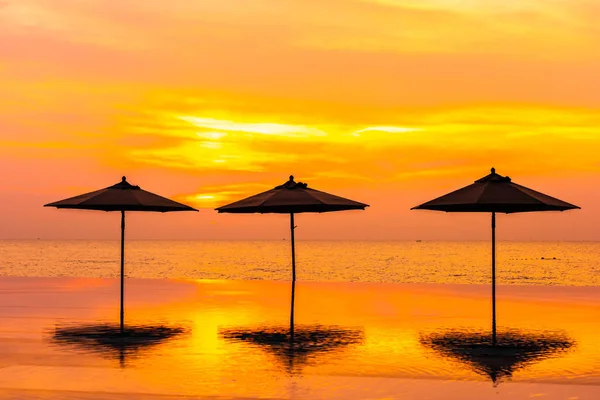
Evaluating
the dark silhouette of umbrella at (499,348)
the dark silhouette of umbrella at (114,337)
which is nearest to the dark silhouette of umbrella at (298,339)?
the dark silhouette of umbrella at (114,337)

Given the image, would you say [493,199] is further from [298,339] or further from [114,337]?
[114,337]

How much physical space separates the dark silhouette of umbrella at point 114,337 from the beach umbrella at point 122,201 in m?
0.46

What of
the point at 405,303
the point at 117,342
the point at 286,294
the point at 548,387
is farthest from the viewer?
the point at 286,294

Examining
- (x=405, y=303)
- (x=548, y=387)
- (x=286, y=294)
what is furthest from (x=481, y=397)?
(x=286, y=294)

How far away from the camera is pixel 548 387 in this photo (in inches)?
387

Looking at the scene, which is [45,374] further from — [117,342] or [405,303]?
[405,303]

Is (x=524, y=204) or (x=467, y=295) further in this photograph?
(x=467, y=295)

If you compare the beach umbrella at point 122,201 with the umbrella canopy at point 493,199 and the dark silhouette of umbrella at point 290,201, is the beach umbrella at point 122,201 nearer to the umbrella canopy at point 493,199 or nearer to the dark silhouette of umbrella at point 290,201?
the dark silhouette of umbrella at point 290,201

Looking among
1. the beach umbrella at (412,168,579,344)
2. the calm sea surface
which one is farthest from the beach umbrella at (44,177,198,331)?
the calm sea surface

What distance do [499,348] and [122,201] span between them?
23.7 ft

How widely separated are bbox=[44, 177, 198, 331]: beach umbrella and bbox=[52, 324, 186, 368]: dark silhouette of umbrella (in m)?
0.46

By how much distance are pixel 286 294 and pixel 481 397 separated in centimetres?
1534

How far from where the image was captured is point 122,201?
49.7 feet

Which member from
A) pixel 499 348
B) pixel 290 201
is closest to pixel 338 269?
pixel 290 201
